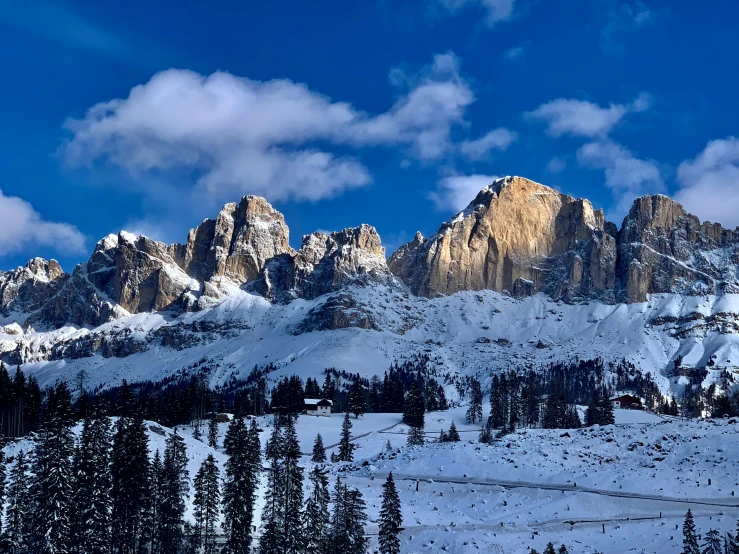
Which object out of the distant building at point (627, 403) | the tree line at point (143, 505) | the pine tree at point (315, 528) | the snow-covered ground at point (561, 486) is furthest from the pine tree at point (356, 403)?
the pine tree at point (315, 528)

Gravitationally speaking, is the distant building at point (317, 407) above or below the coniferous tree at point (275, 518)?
above

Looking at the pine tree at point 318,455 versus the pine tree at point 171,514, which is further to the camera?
the pine tree at point 318,455

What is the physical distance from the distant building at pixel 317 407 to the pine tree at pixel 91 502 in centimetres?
10098

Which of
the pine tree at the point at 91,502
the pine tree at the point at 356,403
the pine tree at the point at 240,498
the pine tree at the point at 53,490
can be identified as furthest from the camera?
the pine tree at the point at 356,403

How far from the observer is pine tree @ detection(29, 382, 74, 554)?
56188 millimetres

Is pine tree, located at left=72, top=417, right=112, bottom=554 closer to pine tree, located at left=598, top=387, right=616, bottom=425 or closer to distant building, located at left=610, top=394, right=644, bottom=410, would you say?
pine tree, located at left=598, top=387, right=616, bottom=425

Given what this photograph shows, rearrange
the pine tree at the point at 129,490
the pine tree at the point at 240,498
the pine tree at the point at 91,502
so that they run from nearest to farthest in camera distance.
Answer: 1. the pine tree at the point at 91,502
2. the pine tree at the point at 240,498
3. the pine tree at the point at 129,490

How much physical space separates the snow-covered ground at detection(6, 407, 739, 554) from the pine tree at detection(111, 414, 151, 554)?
60.8ft

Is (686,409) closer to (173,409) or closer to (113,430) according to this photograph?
(173,409)

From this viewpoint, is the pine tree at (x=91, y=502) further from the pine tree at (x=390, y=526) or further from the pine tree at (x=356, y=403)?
the pine tree at (x=356, y=403)

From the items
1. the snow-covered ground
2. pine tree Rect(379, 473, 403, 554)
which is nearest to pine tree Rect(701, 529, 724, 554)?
the snow-covered ground

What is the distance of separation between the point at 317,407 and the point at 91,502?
347 ft

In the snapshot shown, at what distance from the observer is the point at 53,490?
5675cm

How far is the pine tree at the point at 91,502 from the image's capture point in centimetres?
5938
